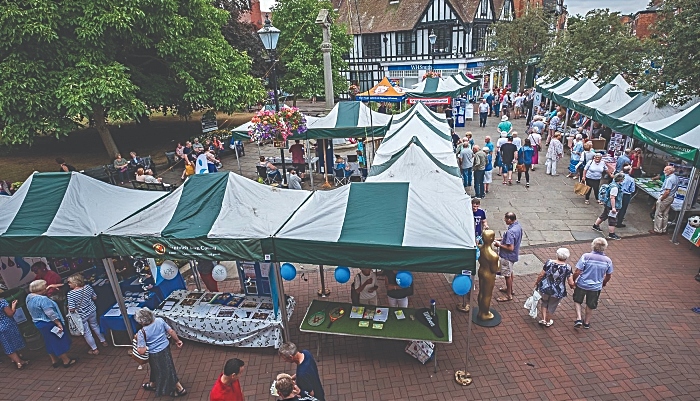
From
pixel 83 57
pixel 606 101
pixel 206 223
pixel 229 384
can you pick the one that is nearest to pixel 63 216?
pixel 206 223

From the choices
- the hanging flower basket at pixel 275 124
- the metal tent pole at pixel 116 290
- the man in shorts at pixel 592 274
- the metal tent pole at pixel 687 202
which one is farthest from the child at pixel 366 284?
the metal tent pole at pixel 687 202

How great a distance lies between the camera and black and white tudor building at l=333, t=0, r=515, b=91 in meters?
38.5

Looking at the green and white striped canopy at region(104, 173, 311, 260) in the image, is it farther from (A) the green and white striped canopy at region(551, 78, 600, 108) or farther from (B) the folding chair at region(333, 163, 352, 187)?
(A) the green and white striped canopy at region(551, 78, 600, 108)

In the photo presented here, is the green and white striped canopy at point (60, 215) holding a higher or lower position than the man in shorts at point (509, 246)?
higher

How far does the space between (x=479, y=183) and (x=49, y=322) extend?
10802mm

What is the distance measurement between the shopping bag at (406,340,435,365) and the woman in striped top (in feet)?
16.1

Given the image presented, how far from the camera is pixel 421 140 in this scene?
35.9 ft

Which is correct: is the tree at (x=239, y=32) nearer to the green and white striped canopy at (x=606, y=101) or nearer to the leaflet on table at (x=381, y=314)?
the green and white striped canopy at (x=606, y=101)

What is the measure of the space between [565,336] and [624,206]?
16.5 feet

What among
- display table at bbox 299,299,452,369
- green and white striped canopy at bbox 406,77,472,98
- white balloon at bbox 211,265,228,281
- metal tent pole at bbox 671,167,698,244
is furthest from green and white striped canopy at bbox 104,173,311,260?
green and white striped canopy at bbox 406,77,472,98

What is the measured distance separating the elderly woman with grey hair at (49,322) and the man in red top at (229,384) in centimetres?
322

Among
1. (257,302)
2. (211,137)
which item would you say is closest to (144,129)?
(211,137)

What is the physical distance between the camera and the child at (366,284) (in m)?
6.58

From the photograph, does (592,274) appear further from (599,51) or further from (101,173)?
(599,51)
